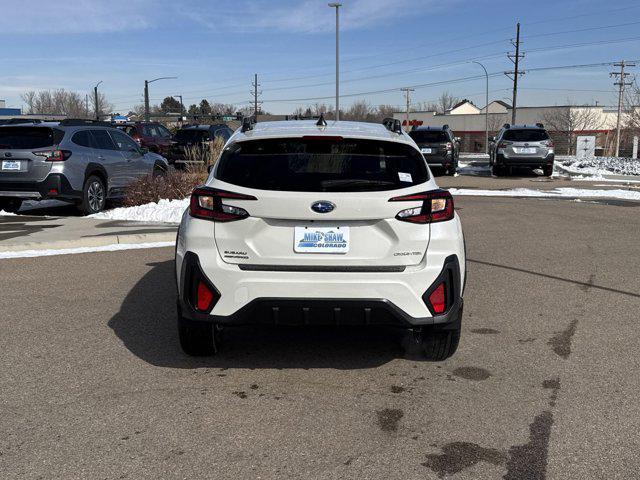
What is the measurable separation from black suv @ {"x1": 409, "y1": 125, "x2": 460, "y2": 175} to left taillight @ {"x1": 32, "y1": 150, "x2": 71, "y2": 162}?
1485cm

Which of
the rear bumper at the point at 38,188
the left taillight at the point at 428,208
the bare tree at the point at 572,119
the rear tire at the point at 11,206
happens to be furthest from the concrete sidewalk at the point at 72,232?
the bare tree at the point at 572,119

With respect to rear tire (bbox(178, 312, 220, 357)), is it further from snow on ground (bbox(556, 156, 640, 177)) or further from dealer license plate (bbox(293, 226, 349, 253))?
snow on ground (bbox(556, 156, 640, 177))

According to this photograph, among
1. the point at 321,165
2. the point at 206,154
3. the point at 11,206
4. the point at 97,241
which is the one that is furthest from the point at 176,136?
the point at 321,165

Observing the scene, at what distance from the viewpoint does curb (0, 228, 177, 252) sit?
9.05 m

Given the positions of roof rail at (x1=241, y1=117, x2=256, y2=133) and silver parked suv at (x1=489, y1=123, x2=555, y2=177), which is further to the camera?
silver parked suv at (x1=489, y1=123, x2=555, y2=177)

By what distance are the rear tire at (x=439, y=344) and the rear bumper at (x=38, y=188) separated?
860cm

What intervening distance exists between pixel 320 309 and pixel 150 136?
82.1ft

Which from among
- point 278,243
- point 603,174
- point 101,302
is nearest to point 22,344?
point 101,302

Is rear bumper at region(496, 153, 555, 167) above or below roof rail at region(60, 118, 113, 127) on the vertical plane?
below

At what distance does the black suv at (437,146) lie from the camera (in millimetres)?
24438

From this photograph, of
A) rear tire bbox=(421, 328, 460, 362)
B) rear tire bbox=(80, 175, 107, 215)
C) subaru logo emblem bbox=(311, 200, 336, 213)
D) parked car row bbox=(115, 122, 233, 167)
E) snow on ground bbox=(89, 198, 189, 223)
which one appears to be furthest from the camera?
parked car row bbox=(115, 122, 233, 167)

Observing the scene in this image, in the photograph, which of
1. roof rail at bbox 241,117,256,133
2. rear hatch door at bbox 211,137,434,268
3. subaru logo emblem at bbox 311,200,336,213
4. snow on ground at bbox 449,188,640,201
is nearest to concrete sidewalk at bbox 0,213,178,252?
roof rail at bbox 241,117,256,133

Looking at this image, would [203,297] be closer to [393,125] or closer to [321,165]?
[321,165]

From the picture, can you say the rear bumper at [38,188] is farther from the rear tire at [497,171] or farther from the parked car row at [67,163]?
the rear tire at [497,171]
